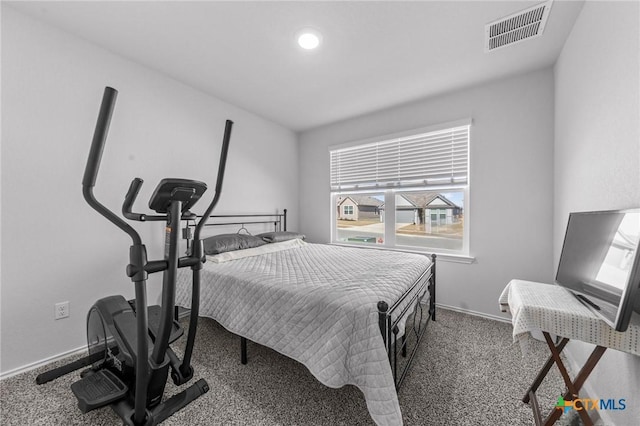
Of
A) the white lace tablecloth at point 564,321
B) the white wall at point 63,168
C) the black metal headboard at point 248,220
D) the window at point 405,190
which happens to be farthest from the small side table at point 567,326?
the white wall at point 63,168

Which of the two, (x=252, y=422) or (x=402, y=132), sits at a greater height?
(x=402, y=132)

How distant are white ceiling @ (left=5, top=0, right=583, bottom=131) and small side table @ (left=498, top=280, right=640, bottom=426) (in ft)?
6.24

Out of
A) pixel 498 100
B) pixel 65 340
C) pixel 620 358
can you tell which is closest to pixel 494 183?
pixel 498 100

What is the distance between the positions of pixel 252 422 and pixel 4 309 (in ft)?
6.28

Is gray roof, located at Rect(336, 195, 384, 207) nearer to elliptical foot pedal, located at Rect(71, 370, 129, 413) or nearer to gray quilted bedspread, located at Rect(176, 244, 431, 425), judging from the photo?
gray quilted bedspread, located at Rect(176, 244, 431, 425)

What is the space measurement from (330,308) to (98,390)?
4.38 ft

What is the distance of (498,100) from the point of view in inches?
102

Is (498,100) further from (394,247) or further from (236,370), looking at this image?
(236,370)

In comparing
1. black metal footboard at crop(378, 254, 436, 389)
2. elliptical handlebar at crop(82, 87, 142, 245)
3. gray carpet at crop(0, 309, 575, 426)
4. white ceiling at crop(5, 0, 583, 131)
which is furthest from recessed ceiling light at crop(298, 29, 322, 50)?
gray carpet at crop(0, 309, 575, 426)

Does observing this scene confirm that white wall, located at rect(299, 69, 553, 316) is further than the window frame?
No

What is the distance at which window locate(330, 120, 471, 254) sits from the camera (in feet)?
9.52

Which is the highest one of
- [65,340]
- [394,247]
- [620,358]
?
[394,247]

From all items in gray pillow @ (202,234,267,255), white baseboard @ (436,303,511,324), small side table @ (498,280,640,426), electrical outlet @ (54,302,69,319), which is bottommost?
white baseboard @ (436,303,511,324)
